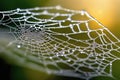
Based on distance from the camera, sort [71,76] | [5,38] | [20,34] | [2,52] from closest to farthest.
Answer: [20,34] < [5,38] < [71,76] < [2,52]

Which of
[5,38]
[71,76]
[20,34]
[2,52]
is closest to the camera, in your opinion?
[20,34]

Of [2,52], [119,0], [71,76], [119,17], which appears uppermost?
[119,0]

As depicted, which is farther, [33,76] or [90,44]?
[33,76]

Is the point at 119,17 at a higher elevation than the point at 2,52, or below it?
higher

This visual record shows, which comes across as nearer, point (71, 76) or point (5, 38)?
point (5, 38)

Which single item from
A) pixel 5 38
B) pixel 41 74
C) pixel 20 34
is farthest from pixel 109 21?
pixel 20 34

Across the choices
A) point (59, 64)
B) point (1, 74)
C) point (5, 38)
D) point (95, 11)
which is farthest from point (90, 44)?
point (1, 74)

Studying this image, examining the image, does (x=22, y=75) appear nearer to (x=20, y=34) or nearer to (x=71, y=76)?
(x=71, y=76)

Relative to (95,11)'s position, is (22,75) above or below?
below

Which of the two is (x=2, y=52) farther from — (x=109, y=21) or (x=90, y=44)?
(x=90, y=44)
